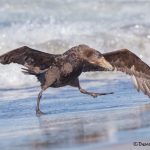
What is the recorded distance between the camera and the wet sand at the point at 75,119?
815cm

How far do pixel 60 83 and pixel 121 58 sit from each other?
1223 mm

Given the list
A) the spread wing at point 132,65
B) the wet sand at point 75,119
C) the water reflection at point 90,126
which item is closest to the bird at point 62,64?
the spread wing at point 132,65

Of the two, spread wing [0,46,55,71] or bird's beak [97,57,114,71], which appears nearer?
spread wing [0,46,55,71]

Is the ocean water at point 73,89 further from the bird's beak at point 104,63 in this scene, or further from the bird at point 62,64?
the bird's beak at point 104,63

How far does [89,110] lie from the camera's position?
419 inches

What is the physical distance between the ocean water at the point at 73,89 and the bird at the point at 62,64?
33 cm

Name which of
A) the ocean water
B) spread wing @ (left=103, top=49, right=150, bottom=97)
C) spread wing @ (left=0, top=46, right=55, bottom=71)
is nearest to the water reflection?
the ocean water

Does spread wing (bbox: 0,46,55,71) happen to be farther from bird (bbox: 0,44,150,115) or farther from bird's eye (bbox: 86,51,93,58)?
bird's eye (bbox: 86,51,93,58)

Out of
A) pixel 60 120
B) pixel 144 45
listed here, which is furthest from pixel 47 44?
pixel 60 120

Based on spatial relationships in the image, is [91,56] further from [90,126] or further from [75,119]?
[90,126]

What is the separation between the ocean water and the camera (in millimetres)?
8578

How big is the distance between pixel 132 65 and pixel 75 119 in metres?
1.90

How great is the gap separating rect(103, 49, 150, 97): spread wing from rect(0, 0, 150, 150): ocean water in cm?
26

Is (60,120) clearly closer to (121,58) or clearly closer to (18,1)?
(121,58)
